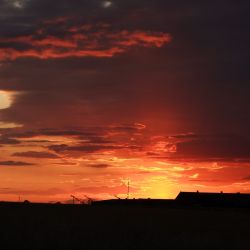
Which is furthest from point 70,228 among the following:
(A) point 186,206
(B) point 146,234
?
(A) point 186,206

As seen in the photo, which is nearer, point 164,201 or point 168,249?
point 168,249

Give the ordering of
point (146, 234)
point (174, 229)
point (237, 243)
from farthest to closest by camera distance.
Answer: point (174, 229), point (146, 234), point (237, 243)

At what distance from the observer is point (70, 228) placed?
48.2 metres

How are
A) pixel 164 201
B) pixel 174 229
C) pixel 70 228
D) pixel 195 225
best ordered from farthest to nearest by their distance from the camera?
pixel 164 201 → pixel 195 225 → pixel 174 229 → pixel 70 228

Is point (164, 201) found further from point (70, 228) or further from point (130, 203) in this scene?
point (70, 228)

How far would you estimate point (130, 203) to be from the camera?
502ft

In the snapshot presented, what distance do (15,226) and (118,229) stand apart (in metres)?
7.87

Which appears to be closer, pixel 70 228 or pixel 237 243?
pixel 237 243

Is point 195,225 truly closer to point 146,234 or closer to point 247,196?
point 146,234

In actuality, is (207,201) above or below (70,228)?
above

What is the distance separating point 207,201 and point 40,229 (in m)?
93.2

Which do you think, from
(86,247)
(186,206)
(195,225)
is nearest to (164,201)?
(186,206)

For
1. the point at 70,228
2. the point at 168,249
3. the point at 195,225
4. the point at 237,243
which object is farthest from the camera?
the point at 195,225

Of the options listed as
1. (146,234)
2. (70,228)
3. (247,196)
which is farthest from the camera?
(247,196)
